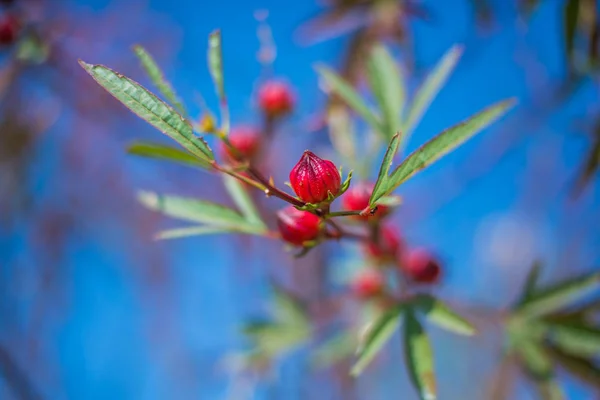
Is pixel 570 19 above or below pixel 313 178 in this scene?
above

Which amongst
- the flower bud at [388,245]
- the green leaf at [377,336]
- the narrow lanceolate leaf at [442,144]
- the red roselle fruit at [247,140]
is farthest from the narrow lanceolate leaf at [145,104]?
the red roselle fruit at [247,140]

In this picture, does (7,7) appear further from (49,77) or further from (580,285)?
(580,285)

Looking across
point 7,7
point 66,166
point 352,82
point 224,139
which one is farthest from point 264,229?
point 66,166

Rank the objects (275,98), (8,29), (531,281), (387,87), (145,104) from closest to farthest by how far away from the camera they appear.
Answer: (145,104) → (387,87) → (531,281) → (8,29) → (275,98)

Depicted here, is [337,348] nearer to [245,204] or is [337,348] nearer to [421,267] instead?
[421,267]

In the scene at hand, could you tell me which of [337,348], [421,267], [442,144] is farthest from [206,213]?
[337,348]

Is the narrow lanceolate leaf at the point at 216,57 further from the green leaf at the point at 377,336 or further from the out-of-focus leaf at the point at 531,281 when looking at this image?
the out-of-focus leaf at the point at 531,281
